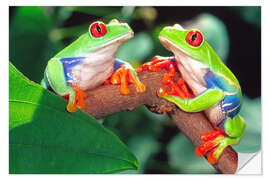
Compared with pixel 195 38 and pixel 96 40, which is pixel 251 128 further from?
pixel 96 40

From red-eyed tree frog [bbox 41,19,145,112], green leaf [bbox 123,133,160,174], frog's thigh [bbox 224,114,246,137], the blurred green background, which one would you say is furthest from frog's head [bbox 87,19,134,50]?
green leaf [bbox 123,133,160,174]

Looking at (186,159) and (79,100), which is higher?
(79,100)

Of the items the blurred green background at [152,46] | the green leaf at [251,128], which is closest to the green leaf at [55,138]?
the green leaf at [251,128]

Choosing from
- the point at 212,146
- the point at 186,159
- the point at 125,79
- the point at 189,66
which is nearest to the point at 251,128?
the point at 186,159

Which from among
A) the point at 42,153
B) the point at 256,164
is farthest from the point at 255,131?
the point at 42,153

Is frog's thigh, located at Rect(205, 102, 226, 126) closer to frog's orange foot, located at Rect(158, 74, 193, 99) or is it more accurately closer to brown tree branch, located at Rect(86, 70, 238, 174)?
brown tree branch, located at Rect(86, 70, 238, 174)
